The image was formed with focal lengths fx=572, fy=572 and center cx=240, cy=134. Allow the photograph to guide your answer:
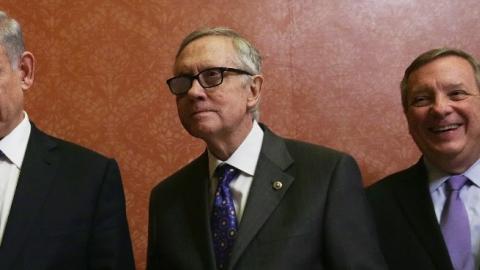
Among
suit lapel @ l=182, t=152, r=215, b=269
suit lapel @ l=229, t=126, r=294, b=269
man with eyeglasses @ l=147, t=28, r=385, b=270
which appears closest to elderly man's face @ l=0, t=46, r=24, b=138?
man with eyeglasses @ l=147, t=28, r=385, b=270

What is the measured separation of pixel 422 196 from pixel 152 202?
32.3 inches

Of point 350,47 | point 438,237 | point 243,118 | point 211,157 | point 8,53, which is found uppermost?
point 350,47

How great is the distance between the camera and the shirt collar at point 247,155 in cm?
159

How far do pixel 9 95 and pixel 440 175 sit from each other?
1251mm

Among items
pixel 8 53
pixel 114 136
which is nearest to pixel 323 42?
pixel 114 136

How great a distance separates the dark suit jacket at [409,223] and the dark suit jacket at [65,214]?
0.77 metres

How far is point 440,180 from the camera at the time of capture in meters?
1.73

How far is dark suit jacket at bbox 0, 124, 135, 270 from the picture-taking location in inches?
55.6

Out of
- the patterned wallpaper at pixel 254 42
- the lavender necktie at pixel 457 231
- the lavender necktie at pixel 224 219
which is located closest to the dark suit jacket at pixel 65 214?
the lavender necktie at pixel 224 219

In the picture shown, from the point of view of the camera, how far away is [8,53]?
1.50 meters

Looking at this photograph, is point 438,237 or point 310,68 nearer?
point 438,237

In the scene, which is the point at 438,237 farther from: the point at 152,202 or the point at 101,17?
the point at 101,17

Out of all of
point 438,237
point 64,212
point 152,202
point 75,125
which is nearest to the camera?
point 64,212

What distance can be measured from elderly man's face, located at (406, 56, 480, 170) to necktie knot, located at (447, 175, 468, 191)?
0.05 metres
